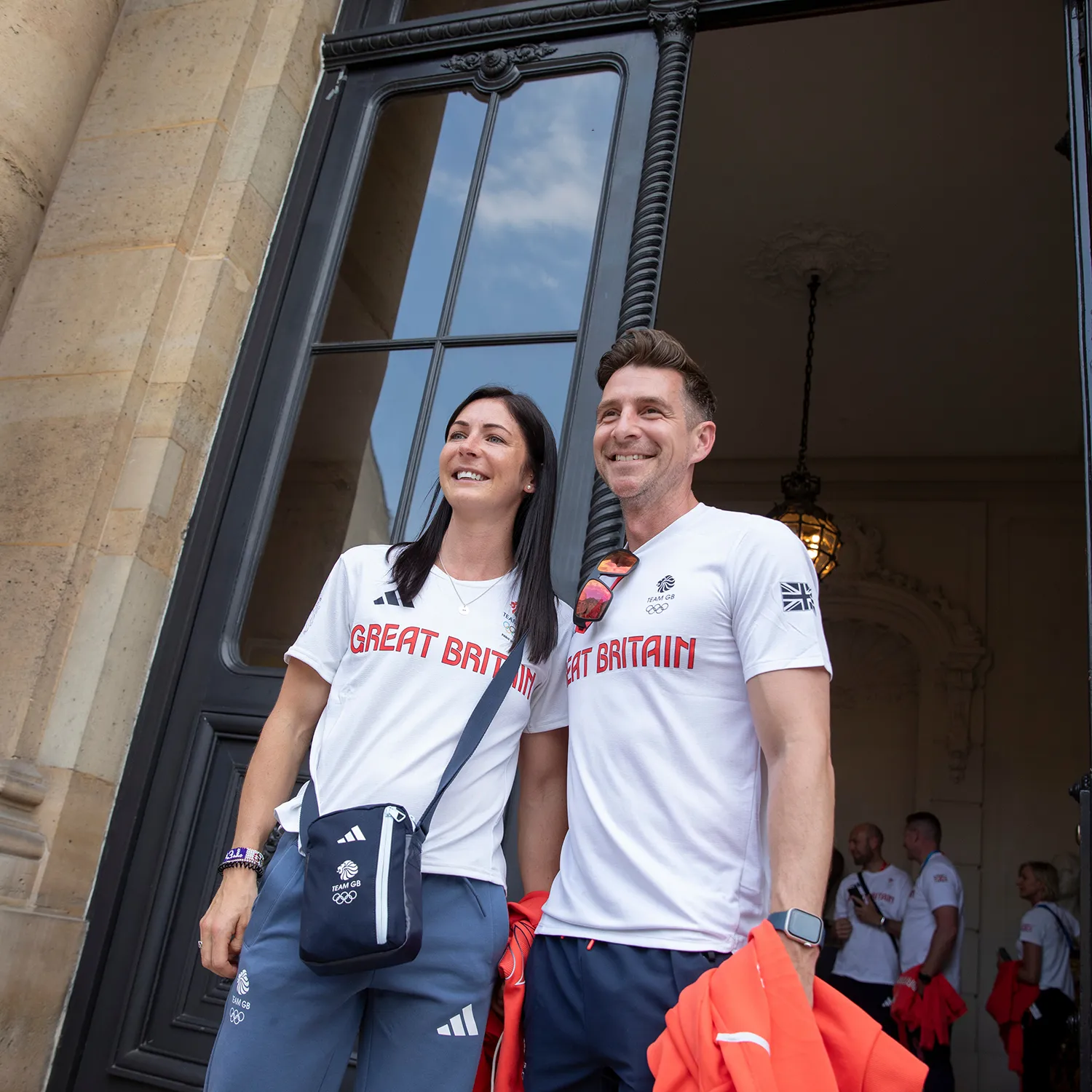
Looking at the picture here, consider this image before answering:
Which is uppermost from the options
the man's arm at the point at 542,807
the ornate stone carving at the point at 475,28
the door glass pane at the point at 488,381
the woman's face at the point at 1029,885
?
the ornate stone carving at the point at 475,28

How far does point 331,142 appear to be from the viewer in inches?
141

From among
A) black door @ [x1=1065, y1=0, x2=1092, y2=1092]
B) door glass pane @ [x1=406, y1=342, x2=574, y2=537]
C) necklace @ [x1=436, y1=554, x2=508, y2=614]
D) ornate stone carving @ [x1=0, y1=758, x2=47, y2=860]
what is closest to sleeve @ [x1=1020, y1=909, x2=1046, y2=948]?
black door @ [x1=1065, y1=0, x2=1092, y2=1092]

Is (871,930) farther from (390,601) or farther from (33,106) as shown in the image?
(33,106)

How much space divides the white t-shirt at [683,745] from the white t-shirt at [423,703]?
13 cm

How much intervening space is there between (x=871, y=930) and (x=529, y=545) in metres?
4.24

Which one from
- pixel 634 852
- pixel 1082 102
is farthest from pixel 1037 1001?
pixel 634 852

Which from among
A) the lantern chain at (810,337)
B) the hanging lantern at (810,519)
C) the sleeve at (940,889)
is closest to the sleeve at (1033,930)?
the sleeve at (940,889)

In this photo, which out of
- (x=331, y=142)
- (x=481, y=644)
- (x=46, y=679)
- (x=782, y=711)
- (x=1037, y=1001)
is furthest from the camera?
(x=1037, y=1001)

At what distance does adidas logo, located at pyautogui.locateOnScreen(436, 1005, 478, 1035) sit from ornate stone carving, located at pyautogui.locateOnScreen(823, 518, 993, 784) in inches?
273

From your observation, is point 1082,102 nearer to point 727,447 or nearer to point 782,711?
point 782,711

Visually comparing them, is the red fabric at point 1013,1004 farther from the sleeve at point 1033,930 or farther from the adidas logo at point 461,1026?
the adidas logo at point 461,1026

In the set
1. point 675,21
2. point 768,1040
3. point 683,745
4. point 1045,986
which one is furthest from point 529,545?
point 1045,986

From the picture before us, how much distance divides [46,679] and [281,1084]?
1632mm

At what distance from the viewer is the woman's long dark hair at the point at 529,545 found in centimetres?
187
